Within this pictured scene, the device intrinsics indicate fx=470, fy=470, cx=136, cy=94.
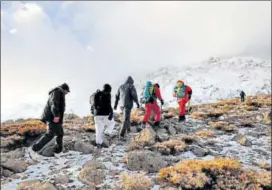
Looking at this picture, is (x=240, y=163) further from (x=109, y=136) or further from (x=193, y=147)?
(x=109, y=136)

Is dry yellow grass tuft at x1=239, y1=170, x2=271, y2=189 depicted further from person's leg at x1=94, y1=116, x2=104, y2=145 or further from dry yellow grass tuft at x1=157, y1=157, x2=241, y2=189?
person's leg at x1=94, y1=116, x2=104, y2=145

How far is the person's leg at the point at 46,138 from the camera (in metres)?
16.0

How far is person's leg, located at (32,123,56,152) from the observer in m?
16.0

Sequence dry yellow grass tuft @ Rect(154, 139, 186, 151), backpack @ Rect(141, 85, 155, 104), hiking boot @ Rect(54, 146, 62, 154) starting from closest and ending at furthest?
1. hiking boot @ Rect(54, 146, 62, 154)
2. dry yellow grass tuft @ Rect(154, 139, 186, 151)
3. backpack @ Rect(141, 85, 155, 104)

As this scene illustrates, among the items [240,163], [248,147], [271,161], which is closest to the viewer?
[240,163]

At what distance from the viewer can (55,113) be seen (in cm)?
1559

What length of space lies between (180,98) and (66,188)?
10311 millimetres

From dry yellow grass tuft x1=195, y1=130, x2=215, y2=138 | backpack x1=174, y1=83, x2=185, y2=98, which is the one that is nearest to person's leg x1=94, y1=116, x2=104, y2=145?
dry yellow grass tuft x1=195, y1=130, x2=215, y2=138

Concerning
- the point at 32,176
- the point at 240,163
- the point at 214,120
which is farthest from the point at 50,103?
the point at 214,120

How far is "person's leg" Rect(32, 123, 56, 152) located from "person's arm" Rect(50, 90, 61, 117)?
61 centimetres

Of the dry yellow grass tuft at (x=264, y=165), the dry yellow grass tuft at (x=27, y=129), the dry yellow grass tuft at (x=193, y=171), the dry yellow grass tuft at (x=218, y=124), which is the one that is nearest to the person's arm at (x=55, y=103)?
the dry yellow grass tuft at (x=193, y=171)

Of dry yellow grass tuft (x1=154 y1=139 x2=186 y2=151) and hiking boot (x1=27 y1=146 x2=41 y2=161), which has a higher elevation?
dry yellow grass tuft (x1=154 y1=139 x2=186 y2=151)

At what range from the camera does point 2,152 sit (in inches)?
690

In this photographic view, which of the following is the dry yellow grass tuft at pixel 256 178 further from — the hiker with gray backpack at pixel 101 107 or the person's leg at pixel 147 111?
the person's leg at pixel 147 111
